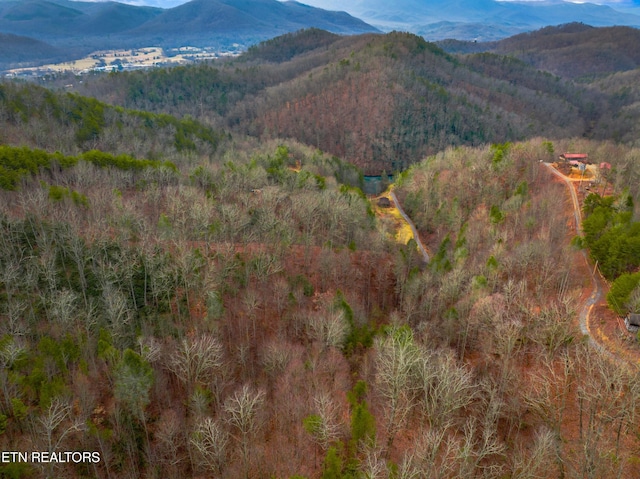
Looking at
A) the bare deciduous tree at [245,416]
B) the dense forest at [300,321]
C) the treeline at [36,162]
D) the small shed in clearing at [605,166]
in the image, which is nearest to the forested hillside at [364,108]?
the dense forest at [300,321]

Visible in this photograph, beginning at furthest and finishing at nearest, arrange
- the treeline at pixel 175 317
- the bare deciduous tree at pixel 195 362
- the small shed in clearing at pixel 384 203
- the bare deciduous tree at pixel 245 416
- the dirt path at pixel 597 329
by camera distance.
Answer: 1. the small shed in clearing at pixel 384 203
2. the dirt path at pixel 597 329
3. the bare deciduous tree at pixel 195 362
4. the treeline at pixel 175 317
5. the bare deciduous tree at pixel 245 416

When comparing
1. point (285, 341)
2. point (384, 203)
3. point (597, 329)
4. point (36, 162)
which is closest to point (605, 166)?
point (384, 203)

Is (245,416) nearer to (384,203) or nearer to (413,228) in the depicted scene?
(413,228)

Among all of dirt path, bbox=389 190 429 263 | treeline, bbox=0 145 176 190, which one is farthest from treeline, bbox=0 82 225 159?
dirt path, bbox=389 190 429 263

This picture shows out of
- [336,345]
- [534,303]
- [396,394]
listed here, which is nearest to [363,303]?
[336,345]

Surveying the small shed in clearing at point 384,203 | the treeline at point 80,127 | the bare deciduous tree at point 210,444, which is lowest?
the small shed in clearing at point 384,203

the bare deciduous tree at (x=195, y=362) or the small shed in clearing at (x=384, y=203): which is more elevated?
the bare deciduous tree at (x=195, y=362)

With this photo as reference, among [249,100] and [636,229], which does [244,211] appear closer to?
[636,229]

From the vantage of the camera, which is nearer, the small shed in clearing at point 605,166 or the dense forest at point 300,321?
the dense forest at point 300,321

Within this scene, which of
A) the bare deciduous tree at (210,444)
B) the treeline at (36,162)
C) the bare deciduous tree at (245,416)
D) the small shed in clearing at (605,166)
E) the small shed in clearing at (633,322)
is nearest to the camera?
the bare deciduous tree at (210,444)

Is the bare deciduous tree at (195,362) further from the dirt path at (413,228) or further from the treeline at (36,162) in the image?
the dirt path at (413,228)
